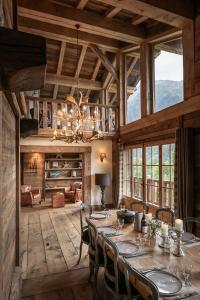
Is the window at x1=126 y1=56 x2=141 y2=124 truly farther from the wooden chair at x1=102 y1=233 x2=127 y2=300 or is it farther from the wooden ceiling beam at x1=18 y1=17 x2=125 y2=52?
the wooden chair at x1=102 y1=233 x2=127 y2=300

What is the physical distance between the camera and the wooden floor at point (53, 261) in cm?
271

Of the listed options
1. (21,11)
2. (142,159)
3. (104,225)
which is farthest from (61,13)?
(104,225)

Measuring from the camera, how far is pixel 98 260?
248 cm

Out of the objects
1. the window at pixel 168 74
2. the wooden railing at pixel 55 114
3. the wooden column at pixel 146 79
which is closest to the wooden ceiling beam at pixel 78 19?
the wooden column at pixel 146 79

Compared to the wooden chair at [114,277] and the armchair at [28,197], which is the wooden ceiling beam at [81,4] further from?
the armchair at [28,197]

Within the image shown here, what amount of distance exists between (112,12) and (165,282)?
17.5ft

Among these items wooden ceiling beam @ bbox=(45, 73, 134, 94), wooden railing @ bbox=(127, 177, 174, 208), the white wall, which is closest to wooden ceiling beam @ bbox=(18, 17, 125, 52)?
wooden ceiling beam @ bbox=(45, 73, 134, 94)

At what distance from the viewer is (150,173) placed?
5.33 meters

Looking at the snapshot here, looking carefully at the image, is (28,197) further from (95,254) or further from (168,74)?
(168,74)

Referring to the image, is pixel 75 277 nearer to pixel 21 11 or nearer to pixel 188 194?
pixel 188 194

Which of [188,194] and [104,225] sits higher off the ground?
[188,194]

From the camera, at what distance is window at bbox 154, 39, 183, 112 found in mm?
4301

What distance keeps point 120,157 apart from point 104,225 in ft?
12.4

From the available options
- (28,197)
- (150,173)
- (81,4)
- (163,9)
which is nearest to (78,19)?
(81,4)
